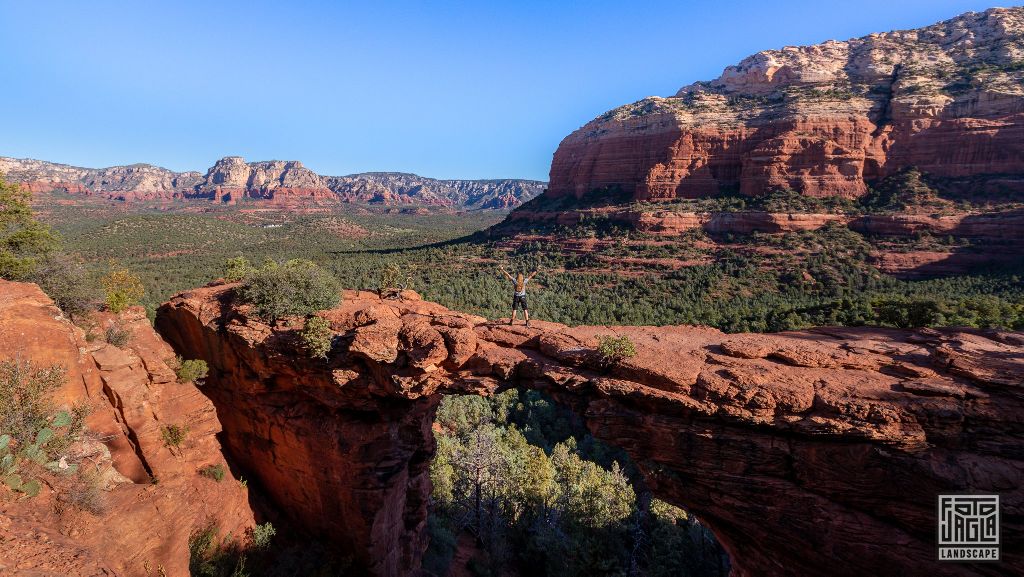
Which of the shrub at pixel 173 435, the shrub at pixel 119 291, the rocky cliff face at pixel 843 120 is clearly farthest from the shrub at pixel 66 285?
the rocky cliff face at pixel 843 120

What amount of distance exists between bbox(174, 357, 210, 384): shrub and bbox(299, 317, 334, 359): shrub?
14.3ft

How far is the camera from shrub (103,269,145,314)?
515 inches

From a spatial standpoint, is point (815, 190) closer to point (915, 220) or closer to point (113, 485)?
point (915, 220)

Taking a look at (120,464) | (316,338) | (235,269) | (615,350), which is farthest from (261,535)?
(615,350)

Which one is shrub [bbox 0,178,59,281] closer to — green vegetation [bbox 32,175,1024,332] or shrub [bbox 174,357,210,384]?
shrub [bbox 174,357,210,384]

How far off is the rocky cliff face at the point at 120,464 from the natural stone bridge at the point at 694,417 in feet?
4.15

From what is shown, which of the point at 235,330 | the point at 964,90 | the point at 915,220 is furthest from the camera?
the point at 964,90

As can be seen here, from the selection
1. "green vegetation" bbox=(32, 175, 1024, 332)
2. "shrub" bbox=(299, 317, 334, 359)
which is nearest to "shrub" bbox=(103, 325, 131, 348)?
"green vegetation" bbox=(32, 175, 1024, 332)

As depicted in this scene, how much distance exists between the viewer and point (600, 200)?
256 feet

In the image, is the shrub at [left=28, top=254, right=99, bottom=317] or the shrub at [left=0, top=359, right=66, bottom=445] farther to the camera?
the shrub at [left=28, top=254, right=99, bottom=317]

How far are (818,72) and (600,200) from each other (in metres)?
40.3

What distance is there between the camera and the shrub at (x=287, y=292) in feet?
41.3

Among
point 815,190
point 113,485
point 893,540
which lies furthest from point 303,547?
point 815,190

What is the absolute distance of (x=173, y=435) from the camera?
38.4ft
